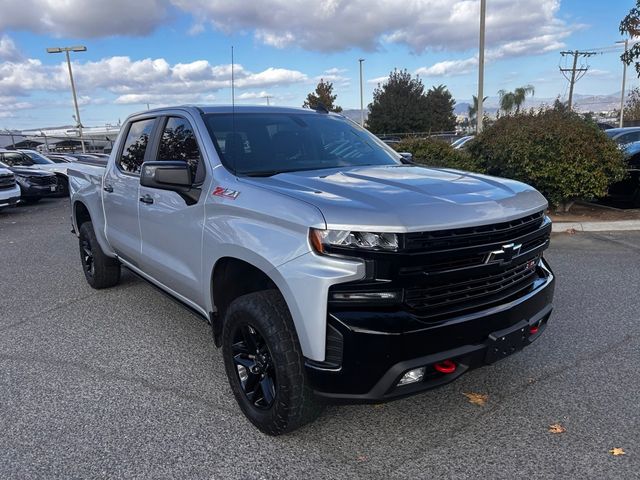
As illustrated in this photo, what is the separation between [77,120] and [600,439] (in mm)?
37436

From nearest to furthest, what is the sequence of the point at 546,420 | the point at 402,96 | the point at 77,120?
the point at 546,420 → the point at 77,120 → the point at 402,96

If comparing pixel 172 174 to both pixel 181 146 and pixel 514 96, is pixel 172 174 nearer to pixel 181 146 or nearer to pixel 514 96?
pixel 181 146

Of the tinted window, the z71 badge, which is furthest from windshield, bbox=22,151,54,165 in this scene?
the z71 badge

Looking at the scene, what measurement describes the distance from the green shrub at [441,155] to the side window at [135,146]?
21.0 feet

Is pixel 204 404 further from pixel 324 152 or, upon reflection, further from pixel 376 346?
pixel 324 152

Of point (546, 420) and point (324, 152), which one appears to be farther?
point (324, 152)

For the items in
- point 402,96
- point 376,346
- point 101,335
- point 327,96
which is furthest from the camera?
point 402,96

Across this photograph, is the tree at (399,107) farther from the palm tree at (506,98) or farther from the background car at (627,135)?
the background car at (627,135)

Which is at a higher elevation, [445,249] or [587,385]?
[445,249]

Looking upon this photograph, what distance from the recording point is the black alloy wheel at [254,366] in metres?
2.85

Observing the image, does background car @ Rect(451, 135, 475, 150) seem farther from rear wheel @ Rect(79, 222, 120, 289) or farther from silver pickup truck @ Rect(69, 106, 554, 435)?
silver pickup truck @ Rect(69, 106, 554, 435)

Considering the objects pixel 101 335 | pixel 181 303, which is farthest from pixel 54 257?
pixel 181 303

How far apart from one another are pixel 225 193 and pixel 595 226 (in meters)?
7.29

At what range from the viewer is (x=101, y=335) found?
177 inches
